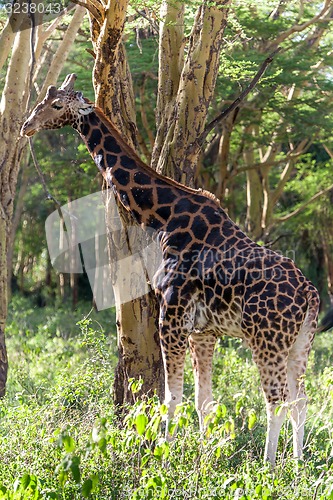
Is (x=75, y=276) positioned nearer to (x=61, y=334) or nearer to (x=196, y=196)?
(x=61, y=334)

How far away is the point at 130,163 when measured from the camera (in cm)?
745

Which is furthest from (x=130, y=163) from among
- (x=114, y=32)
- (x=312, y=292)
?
(x=312, y=292)

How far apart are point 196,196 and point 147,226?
499mm

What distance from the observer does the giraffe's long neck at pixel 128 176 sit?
24.1 feet

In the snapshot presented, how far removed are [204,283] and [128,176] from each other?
1186 mm

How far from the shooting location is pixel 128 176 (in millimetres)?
7410

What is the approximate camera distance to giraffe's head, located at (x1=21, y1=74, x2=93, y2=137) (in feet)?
24.1

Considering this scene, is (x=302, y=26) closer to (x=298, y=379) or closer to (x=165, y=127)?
(x=165, y=127)

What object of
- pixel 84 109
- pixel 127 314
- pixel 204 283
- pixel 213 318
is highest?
pixel 84 109

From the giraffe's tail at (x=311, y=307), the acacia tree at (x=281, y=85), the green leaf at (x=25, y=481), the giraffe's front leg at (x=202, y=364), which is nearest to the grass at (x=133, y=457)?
the green leaf at (x=25, y=481)

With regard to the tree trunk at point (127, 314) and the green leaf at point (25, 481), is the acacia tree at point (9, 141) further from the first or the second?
the green leaf at point (25, 481)

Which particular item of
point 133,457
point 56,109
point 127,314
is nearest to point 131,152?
point 56,109

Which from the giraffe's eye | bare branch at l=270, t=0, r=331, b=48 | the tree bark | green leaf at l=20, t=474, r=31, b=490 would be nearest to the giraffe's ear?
the giraffe's eye

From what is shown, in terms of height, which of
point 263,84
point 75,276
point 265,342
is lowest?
point 75,276
